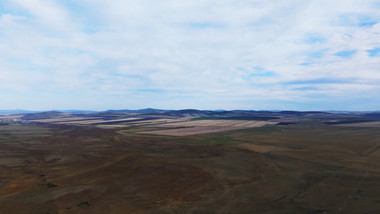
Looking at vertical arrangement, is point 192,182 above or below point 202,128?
below

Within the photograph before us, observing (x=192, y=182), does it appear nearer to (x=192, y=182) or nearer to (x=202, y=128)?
(x=192, y=182)

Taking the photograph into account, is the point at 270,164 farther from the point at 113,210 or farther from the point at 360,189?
the point at 113,210

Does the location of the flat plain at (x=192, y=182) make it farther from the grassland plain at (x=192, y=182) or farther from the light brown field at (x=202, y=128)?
the light brown field at (x=202, y=128)

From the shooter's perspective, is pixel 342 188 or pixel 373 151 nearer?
pixel 342 188

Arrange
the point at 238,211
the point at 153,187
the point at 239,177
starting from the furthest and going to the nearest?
the point at 239,177
the point at 153,187
the point at 238,211

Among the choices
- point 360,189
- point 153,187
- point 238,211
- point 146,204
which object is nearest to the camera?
point 238,211

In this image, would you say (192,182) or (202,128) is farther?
(202,128)

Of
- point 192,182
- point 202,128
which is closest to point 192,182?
point 192,182

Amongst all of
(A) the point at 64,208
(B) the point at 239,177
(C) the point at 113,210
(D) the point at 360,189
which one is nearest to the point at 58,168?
(A) the point at 64,208

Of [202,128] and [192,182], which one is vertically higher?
[202,128]

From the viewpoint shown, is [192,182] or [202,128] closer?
[192,182]

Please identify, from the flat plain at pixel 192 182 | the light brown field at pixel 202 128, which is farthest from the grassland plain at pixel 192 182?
the light brown field at pixel 202 128
